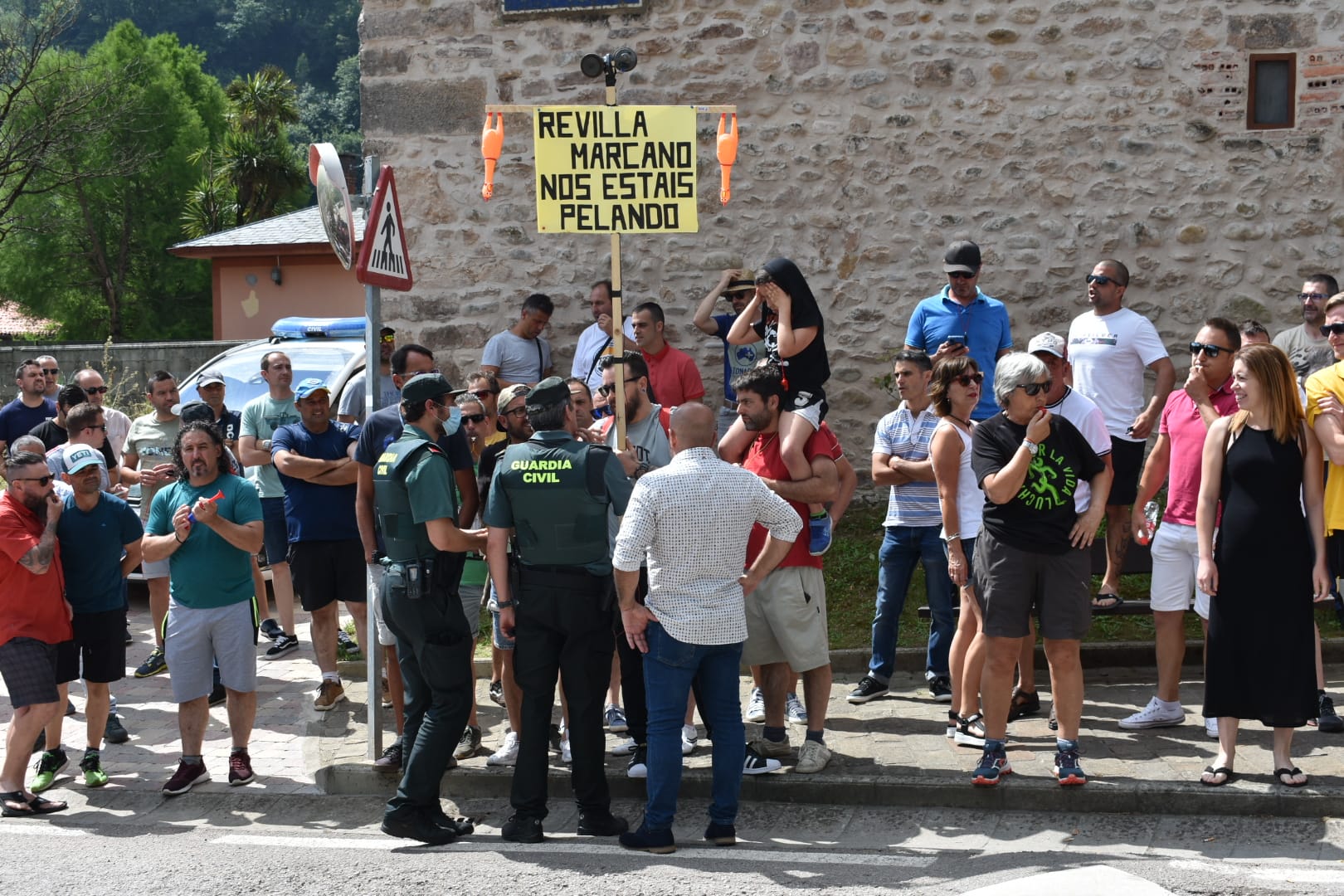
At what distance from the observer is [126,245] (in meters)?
47.3

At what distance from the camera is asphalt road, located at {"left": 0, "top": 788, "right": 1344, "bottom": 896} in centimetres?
525

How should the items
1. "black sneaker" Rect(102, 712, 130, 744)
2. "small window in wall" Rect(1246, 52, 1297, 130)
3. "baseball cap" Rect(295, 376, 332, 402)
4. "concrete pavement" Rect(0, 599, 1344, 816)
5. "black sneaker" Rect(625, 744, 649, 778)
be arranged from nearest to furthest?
"concrete pavement" Rect(0, 599, 1344, 816), "black sneaker" Rect(625, 744, 649, 778), "black sneaker" Rect(102, 712, 130, 744), "baseball cap" Rect(295, 376, 332, 402), "small window in wall" Rect(1246, 52, 1297, 130)

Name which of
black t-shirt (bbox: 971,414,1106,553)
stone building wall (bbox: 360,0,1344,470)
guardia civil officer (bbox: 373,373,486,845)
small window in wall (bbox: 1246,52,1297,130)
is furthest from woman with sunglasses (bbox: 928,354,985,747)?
small window in wall (bbox: 1246,52,1297,130)

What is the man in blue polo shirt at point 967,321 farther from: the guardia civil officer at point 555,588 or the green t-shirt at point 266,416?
the green t-shirt at point 266,416

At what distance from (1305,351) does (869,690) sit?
Answer: 356cm

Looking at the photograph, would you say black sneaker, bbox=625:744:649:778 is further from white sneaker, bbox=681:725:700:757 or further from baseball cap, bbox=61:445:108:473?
baseball cap, bbox=61:445:108:473

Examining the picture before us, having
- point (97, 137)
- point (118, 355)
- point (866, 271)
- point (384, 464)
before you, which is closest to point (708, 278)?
point (866, 271)

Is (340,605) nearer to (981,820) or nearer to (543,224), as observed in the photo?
(543,224)

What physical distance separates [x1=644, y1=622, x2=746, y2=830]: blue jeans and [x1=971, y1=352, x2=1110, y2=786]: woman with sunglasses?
113 cm

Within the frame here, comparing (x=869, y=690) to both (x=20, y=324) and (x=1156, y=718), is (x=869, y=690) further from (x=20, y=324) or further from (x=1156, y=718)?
(x=20, y=324)

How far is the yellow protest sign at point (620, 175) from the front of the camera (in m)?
7.07

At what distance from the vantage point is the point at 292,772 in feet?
24.0

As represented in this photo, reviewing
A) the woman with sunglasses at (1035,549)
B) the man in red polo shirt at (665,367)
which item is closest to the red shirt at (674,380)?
the man in red polo shirt at (665,367)

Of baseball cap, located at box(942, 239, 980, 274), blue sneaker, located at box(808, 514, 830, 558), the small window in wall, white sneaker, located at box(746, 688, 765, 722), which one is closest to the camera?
blue sneaker, located at box(808, 514, 830, 558)
